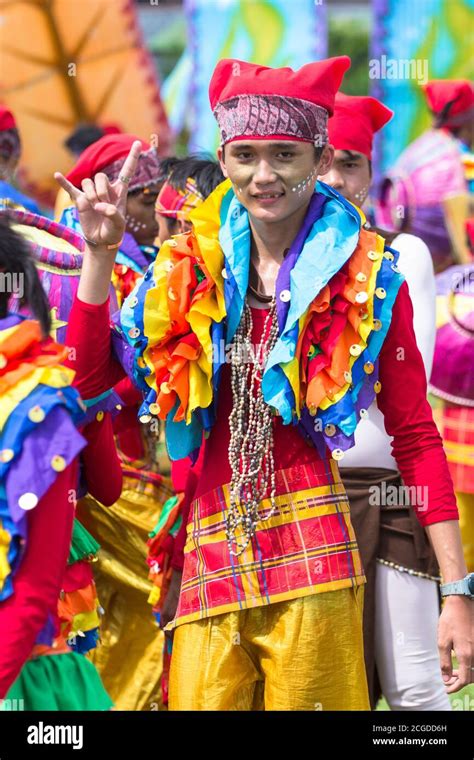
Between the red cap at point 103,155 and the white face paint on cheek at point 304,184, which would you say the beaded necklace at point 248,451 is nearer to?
the white face paint on cheek at point 304,184

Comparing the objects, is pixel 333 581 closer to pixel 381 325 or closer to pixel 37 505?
pixel 381 325

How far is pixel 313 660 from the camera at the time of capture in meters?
3.39

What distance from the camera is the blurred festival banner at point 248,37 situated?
1326 cm

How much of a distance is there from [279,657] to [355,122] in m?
2.18

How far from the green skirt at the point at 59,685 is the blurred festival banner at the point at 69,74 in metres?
11.0

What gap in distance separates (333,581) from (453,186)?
17.2 ft

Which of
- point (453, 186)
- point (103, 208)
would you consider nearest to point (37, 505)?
point (103, 208)

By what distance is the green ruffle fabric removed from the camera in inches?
155

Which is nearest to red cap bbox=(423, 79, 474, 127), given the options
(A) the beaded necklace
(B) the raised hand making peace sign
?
(A) the beaded necklace

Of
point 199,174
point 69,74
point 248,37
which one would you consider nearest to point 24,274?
point 199,174

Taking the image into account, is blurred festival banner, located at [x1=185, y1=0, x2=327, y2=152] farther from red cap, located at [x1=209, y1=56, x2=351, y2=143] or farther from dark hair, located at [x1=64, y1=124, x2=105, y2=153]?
red cap, located at [x1=209, y1=56, x2=351, y2=143]

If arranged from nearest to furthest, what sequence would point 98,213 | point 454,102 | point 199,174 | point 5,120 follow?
1. point 98,213
2. point 199,174
3. point 5,120
4. point 454,102

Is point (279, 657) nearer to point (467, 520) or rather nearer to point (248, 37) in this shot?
point (467, 520)

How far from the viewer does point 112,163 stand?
5.60 meters
